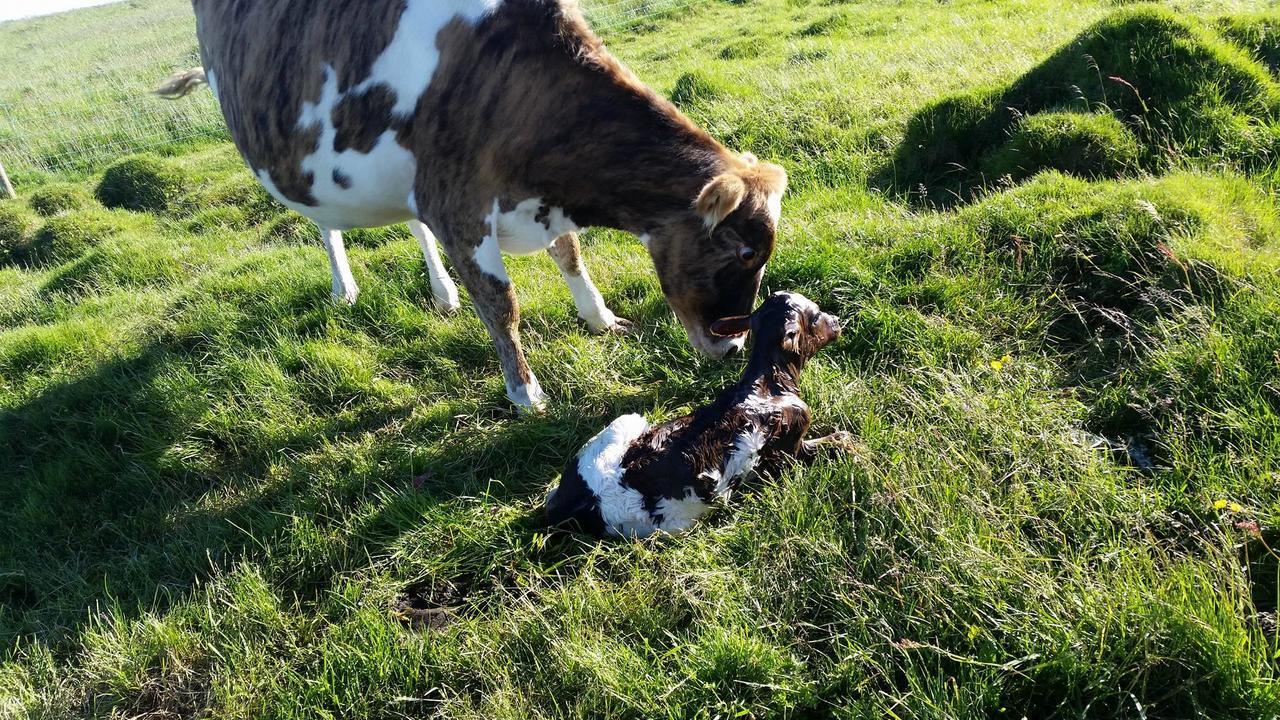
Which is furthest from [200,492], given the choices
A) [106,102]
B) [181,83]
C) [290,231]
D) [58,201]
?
[106,102]

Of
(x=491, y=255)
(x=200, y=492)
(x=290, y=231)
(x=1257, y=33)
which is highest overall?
(x=1257, y=33)

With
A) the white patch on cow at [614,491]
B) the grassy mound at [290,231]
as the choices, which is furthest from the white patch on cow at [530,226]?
the grassy mound at [290,231]

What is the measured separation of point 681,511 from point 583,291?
2058mm

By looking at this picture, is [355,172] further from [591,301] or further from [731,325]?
[731,325]

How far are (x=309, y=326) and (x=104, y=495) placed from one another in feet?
5.34

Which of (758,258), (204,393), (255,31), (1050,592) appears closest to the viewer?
(1050,592)

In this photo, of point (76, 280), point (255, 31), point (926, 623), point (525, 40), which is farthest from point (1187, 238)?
point (76, 280)

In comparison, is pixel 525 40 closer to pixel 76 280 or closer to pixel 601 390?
pixel 601 390

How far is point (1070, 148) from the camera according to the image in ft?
17.4

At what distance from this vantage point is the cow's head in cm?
359

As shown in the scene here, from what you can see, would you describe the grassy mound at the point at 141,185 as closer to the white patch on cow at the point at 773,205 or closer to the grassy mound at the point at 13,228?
the grassy mound at the point at 13,228

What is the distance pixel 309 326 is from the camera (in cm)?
550

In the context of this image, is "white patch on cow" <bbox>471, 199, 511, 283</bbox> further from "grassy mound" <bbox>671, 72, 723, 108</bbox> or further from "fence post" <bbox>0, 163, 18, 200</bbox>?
"fence post" <bbox>0, 163, 18, 200</bbox>

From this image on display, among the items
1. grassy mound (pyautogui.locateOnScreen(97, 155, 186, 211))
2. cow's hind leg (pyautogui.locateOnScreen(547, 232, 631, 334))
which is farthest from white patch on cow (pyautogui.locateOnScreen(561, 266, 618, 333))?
grassy mound (pyautogui.locateOnScreen(97, 155, 186, 211))
